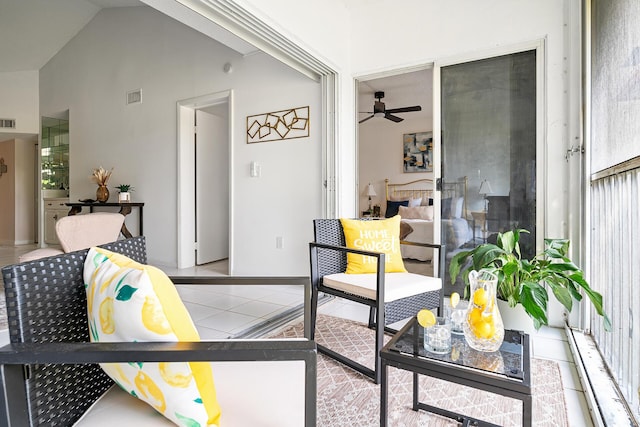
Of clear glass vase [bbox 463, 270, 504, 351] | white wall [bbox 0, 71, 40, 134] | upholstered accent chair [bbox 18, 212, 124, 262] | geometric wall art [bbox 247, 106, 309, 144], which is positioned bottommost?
clear glass vase [bbox 463, 270, 504, 351]

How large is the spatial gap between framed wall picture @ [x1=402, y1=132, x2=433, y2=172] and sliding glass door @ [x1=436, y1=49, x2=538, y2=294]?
12.6ft

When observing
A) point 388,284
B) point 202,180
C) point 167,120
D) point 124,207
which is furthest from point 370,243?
point 124,207

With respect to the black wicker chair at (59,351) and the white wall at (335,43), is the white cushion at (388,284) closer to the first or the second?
the black wicker chair at (59,351)

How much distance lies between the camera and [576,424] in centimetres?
137

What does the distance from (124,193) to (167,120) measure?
1159mm

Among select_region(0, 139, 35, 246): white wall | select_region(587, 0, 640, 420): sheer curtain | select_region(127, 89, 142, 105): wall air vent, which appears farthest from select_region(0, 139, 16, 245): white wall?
select_region(587, 0, 640, 420): sheer curtain

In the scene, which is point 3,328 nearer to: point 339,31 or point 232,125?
point 232,125

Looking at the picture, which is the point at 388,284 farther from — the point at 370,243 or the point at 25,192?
the point at 25,192

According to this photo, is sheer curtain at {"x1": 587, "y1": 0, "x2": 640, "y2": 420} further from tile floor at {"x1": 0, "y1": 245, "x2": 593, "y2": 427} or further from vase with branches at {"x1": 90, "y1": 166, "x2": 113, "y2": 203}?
vase with branches at {"x1": 90, "y1": 166, "x2": 113, "y2": 203}

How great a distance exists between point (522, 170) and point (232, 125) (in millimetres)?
2931

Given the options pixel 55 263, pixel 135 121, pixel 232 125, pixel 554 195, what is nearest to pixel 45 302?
pixel 55 263

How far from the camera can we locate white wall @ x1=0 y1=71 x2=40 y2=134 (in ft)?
20.5

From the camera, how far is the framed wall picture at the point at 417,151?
6.68 meters

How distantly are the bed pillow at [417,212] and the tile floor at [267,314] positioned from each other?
10.4 ft
